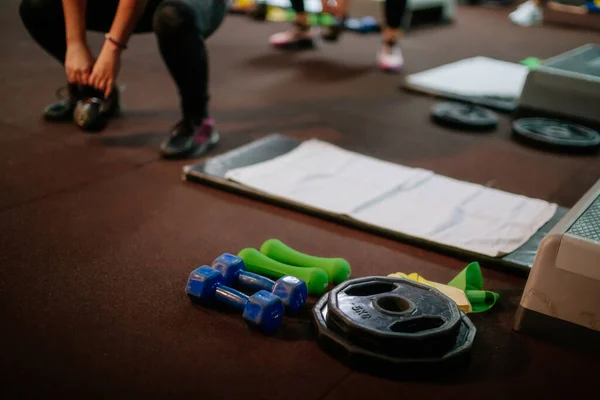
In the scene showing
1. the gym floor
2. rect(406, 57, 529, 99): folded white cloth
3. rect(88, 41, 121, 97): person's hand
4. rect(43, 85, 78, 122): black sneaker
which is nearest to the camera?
the gym floor

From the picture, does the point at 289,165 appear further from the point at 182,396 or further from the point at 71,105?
the point at 182,396

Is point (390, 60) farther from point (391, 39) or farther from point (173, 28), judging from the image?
point (173, 28)

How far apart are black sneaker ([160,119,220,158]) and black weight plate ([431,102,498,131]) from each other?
2.83 feet

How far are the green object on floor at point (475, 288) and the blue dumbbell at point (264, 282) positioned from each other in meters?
0.31

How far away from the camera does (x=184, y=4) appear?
167 cm

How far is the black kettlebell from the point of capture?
1729 mm

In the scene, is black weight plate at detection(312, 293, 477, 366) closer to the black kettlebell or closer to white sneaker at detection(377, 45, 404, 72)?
the black kettlebell

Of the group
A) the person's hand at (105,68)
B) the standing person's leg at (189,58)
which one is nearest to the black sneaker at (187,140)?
the standing person's leg at (189,58)

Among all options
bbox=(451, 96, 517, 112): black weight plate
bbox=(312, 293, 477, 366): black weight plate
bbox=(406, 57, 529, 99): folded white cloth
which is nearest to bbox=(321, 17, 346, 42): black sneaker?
bbox=(406, 57, 529, 99): folded white cloth

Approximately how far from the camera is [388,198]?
1.60 metres

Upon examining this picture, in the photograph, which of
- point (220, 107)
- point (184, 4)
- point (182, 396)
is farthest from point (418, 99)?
point (182, 396)

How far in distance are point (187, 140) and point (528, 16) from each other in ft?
11.7

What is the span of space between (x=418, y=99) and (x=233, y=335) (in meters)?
1.71

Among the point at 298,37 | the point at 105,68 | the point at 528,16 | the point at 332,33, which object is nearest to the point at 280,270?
the point at 105,68
